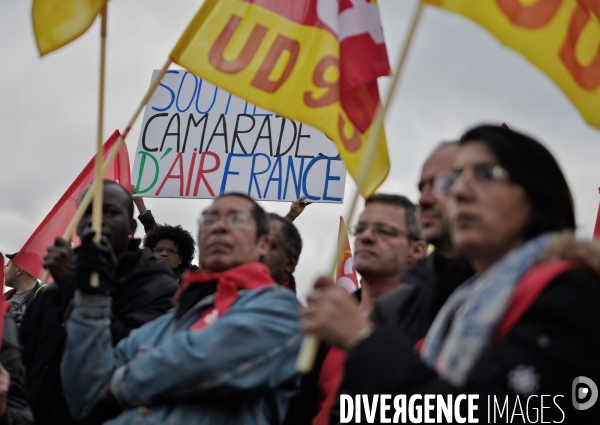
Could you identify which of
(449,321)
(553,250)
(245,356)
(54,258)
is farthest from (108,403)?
(553,250)

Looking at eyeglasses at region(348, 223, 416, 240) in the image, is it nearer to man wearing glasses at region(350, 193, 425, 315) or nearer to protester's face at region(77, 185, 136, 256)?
man wearing glasses at region(350, 193, 425, 315)

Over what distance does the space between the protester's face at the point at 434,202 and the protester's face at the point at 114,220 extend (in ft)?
5.61

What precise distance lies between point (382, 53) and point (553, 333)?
9.67 feet

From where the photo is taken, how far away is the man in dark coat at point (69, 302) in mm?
3951

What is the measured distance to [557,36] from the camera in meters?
3.69

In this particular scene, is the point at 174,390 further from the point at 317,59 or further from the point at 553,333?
the point at 317,59

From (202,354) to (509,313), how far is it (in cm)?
137

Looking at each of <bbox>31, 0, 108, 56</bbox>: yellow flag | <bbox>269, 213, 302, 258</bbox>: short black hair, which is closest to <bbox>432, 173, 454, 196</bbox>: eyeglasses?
<bbox>31, 0, 108, 56</bbox>: yellow flag

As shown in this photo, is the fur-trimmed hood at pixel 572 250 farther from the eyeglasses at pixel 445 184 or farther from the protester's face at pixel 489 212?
the eyeglasses at pixel 445 184

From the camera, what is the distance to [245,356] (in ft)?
10.2

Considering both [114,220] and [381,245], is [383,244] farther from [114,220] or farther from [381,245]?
[114,220]

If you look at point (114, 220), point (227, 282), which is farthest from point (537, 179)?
point (114, 220)

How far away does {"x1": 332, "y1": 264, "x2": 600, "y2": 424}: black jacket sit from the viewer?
6.20 feet

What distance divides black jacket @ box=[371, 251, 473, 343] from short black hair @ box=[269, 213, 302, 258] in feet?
7.34
